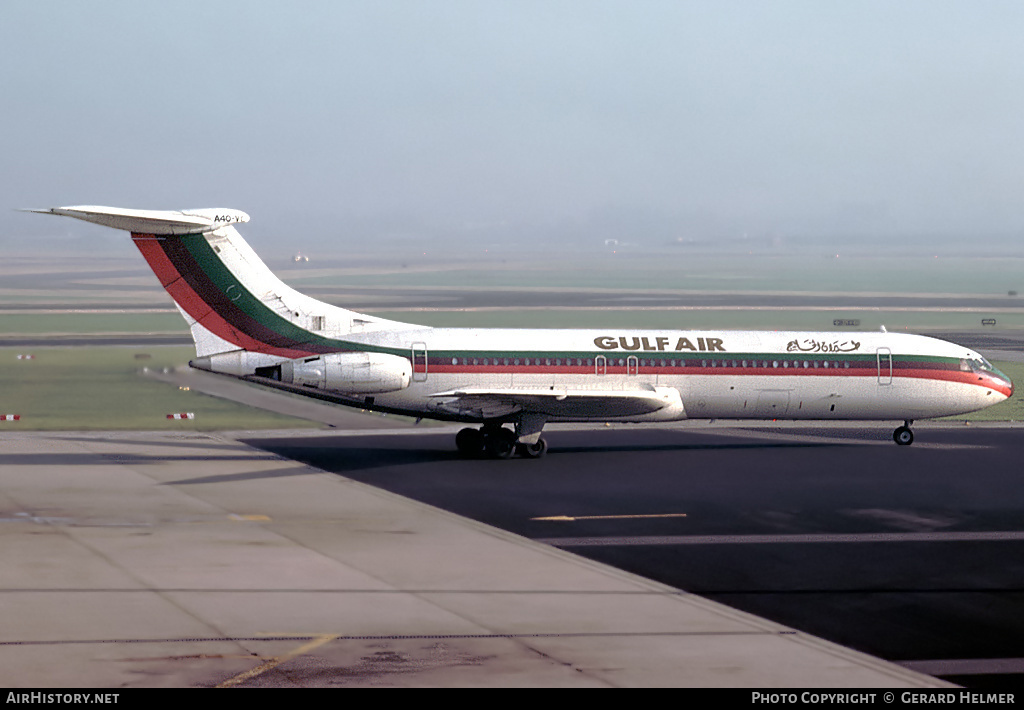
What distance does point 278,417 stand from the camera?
43.8 m

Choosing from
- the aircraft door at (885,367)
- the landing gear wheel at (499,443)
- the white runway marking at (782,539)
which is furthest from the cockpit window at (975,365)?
the landing gear wheel at (499,443)

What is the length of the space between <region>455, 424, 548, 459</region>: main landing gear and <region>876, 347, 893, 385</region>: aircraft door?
34.2ft

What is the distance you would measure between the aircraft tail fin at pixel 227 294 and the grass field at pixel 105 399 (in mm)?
7730

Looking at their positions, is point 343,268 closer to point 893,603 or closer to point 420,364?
point 420,364

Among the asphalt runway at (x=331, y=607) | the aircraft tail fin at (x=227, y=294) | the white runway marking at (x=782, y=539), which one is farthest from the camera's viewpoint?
the aircraft tail fin at (x=227, y=294)

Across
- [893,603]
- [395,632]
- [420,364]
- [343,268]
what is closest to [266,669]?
[395,632]

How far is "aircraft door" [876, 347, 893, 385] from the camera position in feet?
124

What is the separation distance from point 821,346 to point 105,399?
26.8 meters

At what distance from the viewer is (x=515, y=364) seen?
35.6m

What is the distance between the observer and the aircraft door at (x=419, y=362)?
34.9 meters

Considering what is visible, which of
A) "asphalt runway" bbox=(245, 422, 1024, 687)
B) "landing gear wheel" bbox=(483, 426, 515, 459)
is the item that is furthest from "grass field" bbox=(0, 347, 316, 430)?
"landing gear wheel" bbox=(483, 426, 515, 459)

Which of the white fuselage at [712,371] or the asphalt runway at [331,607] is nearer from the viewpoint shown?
the asphalt runway at [331,607]

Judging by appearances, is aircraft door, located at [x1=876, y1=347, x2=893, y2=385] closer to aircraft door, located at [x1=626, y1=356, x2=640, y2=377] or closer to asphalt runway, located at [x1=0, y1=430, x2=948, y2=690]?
aircraft door, located at [x1=626, y1=356, x2=640, y2=377]

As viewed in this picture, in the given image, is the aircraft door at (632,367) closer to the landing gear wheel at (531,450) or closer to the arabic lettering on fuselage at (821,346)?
the landing gear wheel at (531,450)
